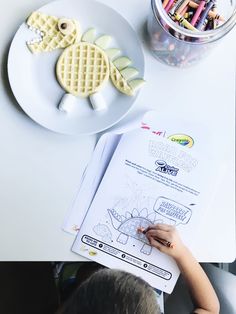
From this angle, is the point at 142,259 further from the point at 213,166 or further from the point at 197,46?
the point at 197,46

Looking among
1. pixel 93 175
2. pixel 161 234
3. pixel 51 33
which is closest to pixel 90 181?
pixel 93 175

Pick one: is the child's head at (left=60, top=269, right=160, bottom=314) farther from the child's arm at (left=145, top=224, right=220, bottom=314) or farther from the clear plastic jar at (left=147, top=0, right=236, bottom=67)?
the clear plastic jar at (left=147, top=0, right=236, bottom=67)

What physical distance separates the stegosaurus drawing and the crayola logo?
0.43 feet

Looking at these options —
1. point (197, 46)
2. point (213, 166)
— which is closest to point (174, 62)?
point (197, 46)

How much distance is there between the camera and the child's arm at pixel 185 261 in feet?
2.75

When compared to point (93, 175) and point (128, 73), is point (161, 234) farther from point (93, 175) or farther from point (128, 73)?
point (128, 73)

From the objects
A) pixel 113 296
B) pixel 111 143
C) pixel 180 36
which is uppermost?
pixel 180 36

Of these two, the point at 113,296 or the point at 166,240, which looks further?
the point at 166,240

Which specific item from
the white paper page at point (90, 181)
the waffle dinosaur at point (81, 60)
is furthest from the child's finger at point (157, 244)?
the waffle dinosaur at point (81, 60)

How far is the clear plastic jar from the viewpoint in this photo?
30.3 inches

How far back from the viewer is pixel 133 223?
33.4 inches

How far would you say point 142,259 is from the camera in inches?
33.3

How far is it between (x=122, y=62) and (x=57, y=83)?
4.5 inches

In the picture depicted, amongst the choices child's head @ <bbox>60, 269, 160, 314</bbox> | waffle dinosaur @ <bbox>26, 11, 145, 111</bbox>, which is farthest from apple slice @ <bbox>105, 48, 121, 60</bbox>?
child's head @ <bbox>60, 269, 160, 314</bbox>
